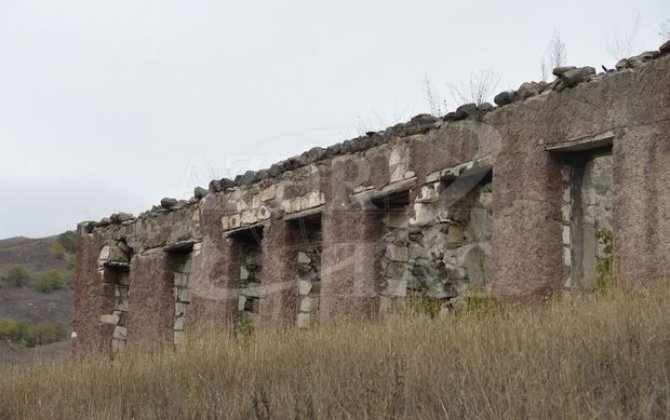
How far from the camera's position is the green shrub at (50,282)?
34812mm

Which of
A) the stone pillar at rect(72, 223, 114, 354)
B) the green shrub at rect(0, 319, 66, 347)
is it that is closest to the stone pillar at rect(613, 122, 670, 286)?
the stone pillar at rect(72, 223, 114, 354)

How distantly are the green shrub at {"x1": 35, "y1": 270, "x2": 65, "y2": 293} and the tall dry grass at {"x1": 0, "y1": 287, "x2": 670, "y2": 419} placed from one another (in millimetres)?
27621

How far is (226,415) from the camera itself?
579 cm

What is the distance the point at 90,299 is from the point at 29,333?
47.5ft

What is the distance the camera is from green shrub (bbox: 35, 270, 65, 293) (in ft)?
114

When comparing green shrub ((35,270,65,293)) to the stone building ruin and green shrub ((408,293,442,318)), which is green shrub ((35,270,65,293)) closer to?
the stone building ruin

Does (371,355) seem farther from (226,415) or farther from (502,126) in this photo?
(502,126)

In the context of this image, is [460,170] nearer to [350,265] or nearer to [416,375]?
[350,265]

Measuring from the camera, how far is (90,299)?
1485 centimetres

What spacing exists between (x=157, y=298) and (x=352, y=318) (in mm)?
4348

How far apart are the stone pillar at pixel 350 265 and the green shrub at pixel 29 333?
1850 centimetres

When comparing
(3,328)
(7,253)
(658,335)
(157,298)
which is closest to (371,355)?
(658,335)

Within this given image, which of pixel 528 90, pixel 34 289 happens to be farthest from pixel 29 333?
pixel 528 90

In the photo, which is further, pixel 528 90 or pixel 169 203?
pixel 169 203
